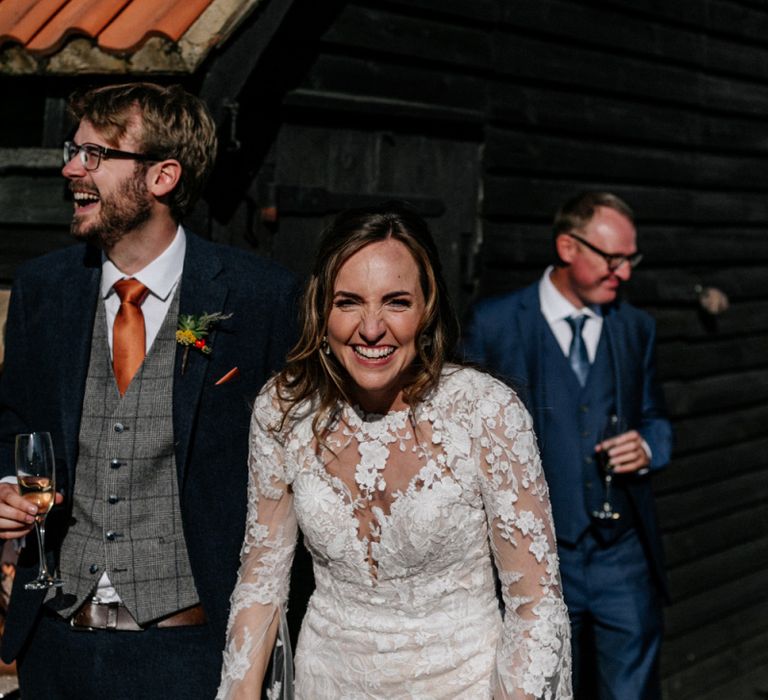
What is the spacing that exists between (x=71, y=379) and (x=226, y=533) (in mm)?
593

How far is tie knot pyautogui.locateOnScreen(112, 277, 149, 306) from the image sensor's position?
126 inches

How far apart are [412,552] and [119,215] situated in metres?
1.27

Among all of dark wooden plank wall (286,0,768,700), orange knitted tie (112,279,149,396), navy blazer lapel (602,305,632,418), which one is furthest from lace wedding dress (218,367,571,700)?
dark wooden plank wall (286,0,768,700)

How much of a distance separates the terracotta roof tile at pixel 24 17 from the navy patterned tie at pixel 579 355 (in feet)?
7.34

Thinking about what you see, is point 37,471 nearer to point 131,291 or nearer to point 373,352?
point 131,291

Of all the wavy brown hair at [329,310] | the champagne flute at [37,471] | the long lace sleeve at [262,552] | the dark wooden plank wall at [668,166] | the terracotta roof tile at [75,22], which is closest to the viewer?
the wavy brown hair at [329,310]

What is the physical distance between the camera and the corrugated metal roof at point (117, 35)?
3.74 metres

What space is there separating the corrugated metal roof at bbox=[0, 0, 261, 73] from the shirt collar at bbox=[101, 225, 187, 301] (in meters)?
0.78

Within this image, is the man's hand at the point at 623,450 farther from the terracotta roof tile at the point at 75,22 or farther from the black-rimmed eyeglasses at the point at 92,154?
the terracotta roof tile at the point at 75,22

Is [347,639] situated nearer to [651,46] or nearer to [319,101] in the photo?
[319,101]

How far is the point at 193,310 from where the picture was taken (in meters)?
3.20

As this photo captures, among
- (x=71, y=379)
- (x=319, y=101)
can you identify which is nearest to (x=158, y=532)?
(x=71, y=379)

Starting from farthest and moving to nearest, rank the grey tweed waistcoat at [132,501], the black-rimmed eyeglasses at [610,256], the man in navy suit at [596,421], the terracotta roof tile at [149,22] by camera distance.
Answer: the black-rimmed eyeglasses at [610,256] < the man in navy suit at [596,421] < the terracotta roof tile at [149,22] < the grey tweed waistcoat at [132,501]

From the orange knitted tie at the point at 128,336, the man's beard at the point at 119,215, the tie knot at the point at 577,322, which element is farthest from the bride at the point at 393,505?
the tie knot at the point at 577,322
